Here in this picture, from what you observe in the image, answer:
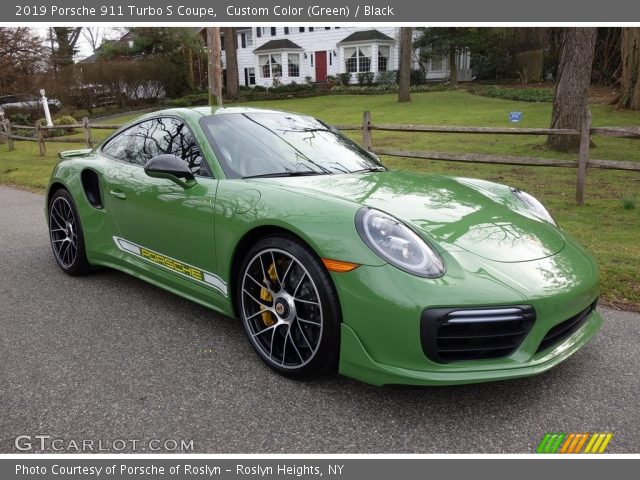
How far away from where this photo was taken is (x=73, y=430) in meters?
2.44

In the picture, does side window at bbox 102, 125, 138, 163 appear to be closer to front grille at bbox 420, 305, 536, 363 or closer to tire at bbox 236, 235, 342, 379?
tire at bbox 236, 235, 342, 379

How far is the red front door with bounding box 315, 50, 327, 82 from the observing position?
1727 inches

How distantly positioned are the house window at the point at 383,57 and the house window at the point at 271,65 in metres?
8.66

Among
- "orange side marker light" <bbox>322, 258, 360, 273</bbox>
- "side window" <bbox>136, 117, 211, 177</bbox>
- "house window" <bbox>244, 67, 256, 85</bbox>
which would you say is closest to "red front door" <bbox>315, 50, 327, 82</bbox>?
"house window" <bbox>244, 67, 256, 85</bbox>

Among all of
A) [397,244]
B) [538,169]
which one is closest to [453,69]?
[538,169]

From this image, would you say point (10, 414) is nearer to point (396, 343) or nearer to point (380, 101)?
point (396, 343)

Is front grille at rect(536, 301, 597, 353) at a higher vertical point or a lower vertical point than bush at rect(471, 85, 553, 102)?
lower

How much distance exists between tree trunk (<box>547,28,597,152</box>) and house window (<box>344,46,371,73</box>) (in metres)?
32.3

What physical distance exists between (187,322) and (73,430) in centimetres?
127

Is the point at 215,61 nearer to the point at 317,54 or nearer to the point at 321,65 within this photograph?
the point at 321,65

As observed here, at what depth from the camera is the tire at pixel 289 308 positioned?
2598 mm
